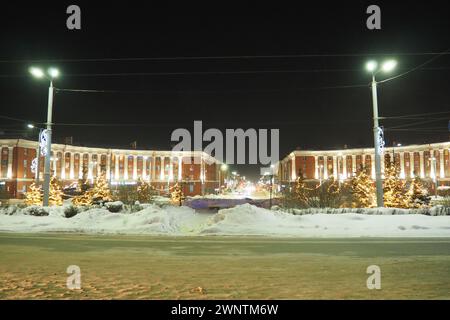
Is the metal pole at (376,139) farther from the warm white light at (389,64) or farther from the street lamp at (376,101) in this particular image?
the warm white light at (389,64)

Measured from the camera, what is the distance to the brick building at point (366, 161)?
98.6m

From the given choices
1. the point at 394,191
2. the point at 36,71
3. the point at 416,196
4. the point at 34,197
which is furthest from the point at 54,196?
the point at 416,196

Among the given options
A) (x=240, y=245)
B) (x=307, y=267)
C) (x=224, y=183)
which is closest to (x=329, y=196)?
(x=240, y=245)

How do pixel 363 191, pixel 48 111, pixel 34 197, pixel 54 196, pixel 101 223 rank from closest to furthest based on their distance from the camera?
pixel 101 223, pixel 48 111, pixel 34 197, pixel 54 196, pixel 363 191

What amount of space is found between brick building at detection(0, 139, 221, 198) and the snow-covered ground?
67.1m

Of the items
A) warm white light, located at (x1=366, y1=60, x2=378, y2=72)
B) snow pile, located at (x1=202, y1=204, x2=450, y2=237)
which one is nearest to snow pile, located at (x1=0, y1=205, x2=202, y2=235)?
snow pile, located at (x1=202, y1=204, x2=450, y2=237)

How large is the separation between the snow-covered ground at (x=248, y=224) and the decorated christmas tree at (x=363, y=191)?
16.0 metres

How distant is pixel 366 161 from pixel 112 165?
75.3 m

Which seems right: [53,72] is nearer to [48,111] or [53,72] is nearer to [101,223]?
[48,111]

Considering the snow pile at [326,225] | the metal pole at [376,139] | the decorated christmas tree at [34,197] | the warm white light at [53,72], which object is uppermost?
the warm white light at [53,72]

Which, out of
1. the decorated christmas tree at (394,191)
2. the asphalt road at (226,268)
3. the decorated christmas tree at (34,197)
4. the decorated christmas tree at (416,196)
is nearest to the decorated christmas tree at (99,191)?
the decorated christmas tree at (34,197)

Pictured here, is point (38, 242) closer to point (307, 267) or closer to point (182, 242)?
point (182, 242)

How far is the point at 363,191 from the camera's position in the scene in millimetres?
34781
